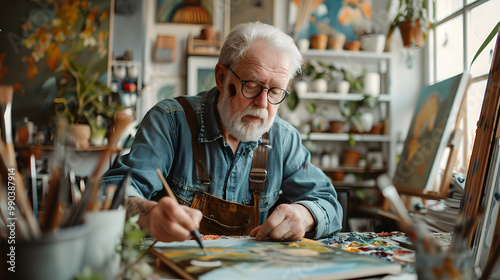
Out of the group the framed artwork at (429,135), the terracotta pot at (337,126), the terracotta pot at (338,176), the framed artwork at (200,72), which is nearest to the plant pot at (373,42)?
the terracotta pot at (337,126)

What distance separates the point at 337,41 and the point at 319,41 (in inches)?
7.0

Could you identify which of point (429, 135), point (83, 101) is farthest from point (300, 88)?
point (83, 101)

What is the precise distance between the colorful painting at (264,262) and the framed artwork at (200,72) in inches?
117

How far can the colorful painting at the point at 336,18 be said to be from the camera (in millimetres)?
3855

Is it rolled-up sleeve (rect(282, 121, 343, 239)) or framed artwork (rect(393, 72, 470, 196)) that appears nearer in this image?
rolled-up sleeve (rect(282, 121, 343, 239))

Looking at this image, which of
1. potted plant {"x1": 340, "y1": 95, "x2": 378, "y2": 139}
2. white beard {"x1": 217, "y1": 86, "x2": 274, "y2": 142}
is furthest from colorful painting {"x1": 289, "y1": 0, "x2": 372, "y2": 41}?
white beard {"x1": 217, "y1": 86, "x2": 274, "y2": 142}

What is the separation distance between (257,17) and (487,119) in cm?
325

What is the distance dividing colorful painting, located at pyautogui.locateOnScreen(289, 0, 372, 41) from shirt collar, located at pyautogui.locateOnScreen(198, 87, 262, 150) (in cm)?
254

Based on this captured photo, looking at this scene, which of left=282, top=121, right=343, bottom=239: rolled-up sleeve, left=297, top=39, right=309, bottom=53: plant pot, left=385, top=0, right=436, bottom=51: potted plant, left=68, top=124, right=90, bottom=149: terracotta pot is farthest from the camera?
left=297, top=39, right=309, bottom=53: plant pot

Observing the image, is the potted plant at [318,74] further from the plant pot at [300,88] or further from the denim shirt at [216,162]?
the denim shirt at [216,162]

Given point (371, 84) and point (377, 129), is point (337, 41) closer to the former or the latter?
point (371, 84)

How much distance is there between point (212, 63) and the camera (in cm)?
365

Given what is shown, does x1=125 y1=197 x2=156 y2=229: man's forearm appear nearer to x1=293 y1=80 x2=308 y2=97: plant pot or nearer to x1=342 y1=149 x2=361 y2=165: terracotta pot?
x1=293 y1=80 x2=308 y2=97: plant pot

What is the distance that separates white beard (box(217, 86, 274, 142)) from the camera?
135 centimetres
